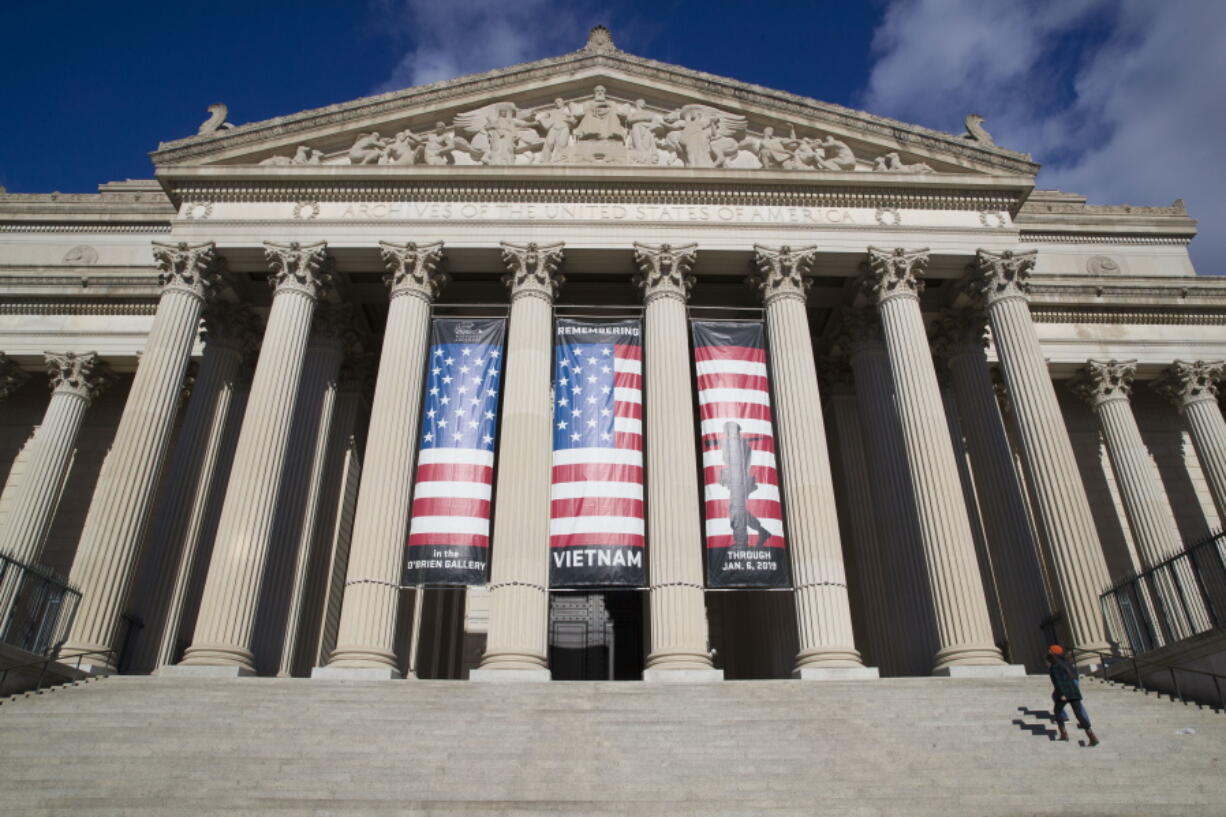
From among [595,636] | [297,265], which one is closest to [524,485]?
[595,636]

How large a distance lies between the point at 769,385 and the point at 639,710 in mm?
9520

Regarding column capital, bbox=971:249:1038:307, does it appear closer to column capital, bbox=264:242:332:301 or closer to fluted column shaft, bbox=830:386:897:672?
fluted column shaft, bbox=830:386:897:672

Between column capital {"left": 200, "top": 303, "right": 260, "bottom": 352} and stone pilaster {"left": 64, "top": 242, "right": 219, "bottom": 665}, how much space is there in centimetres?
112

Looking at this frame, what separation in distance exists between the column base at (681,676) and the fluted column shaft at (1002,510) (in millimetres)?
7929

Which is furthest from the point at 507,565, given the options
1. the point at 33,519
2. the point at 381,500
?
the point at 33,519

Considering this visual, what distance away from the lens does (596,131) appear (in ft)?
75.5

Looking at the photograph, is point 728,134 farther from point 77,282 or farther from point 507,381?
point 77,282

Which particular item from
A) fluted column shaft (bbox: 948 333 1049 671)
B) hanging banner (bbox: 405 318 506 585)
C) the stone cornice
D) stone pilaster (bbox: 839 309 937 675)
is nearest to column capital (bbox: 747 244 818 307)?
stone pilaster (bbox: 839 309 937 675)

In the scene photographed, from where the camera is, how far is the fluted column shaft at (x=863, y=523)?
2177 cm

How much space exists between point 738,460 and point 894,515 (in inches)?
191

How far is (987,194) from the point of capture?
885 inches

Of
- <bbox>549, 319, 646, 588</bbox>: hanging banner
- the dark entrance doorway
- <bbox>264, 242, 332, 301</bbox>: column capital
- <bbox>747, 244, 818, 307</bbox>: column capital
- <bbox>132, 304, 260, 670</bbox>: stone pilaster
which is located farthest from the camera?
the dark entrance doorway

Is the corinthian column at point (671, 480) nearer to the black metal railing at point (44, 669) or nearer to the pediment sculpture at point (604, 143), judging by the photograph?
the pediment sculpture at point (604, 143)

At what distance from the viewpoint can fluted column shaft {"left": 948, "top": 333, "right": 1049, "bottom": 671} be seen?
20.1 m
